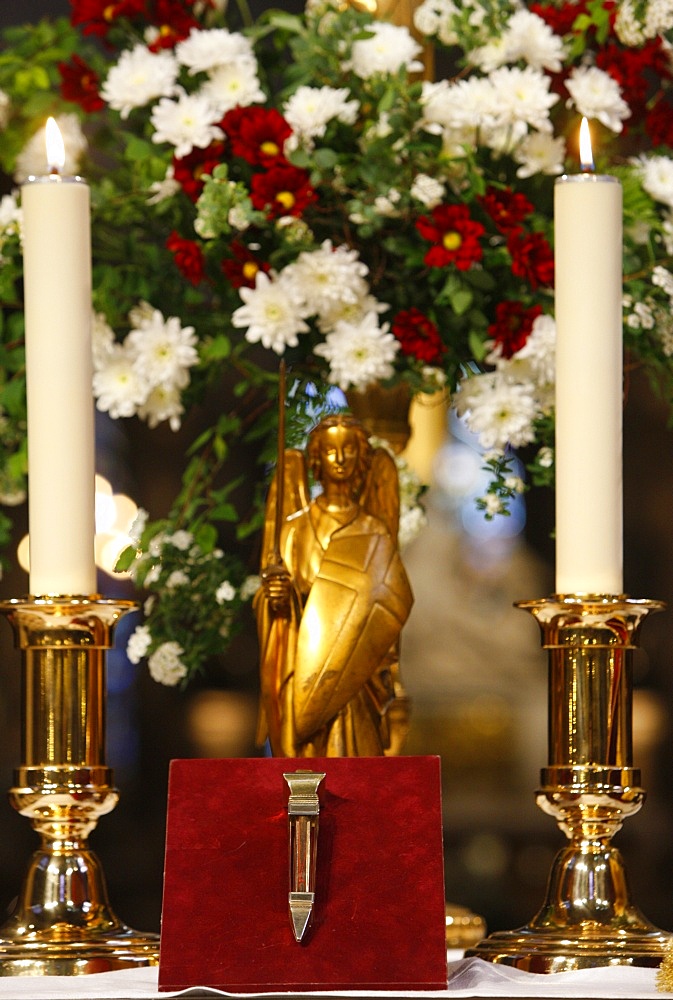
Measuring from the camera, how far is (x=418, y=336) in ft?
2.91

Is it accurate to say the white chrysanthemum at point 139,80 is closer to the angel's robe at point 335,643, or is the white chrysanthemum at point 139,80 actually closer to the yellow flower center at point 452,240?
the yellow flower center at point 452,240

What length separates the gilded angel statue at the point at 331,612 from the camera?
73 centimetres

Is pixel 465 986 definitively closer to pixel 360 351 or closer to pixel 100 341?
pixel 360 351

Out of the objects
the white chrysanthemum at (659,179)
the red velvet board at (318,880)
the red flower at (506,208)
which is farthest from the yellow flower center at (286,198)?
the red velvet board at (318,880)

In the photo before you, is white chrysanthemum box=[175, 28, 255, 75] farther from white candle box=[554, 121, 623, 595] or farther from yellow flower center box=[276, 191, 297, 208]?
white candle box=[554, 121, 623, 595]

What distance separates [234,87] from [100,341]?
0.16 metres

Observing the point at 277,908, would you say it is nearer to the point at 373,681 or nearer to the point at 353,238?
the point at 373,681

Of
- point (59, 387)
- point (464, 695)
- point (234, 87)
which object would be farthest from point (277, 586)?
point (464, 695)

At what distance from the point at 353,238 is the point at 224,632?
0.24m

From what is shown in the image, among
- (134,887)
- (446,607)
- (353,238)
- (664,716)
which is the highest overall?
(353,238)

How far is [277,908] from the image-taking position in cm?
59

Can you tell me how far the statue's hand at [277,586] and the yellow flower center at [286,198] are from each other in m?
0.22

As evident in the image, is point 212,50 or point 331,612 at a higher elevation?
point 212,50

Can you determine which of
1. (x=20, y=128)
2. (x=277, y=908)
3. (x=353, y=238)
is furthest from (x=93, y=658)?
(x=20, y=128)
